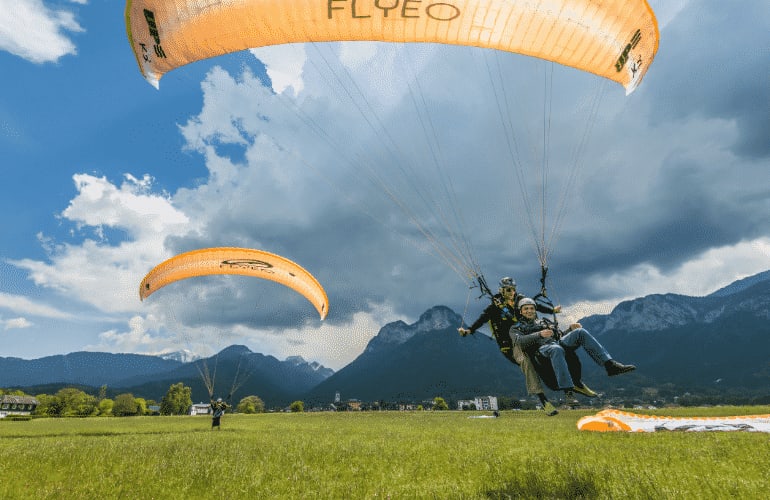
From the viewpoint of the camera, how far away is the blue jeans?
5449mm

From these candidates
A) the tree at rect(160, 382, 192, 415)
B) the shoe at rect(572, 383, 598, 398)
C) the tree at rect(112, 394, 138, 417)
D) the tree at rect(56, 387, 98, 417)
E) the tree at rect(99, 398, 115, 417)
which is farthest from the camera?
the tree at rect(112, 394, 138, 417)

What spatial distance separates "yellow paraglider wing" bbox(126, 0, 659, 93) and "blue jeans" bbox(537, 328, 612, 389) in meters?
5.23

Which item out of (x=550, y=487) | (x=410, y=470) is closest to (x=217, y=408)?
(x=410, y=470)

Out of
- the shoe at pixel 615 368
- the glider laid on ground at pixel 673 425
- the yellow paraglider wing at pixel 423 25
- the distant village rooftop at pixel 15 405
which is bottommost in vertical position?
the distant village rooftop at pixel 15 405

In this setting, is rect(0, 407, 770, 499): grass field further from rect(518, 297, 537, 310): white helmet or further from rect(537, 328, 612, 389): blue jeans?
rect(518, 297, 537, 310): white helmet

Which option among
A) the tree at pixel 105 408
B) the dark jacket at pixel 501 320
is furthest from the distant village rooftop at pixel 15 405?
the dark jacket at pixel 501 320

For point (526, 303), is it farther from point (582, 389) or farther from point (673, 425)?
point (673, 425)

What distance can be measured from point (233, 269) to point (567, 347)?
1603 centimetres

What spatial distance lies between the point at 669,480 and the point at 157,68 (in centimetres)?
1401

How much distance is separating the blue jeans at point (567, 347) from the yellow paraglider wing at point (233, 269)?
14.1 m

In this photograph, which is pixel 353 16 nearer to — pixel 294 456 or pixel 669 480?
pixel 669 480

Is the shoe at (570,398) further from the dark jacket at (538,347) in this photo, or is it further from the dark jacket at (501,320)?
the dark jacket at (501,320)

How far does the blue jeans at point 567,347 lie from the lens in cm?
545

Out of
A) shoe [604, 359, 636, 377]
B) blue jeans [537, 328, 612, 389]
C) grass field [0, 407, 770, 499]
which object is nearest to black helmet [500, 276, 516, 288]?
blue jeans [537, 328, 612, 389]
